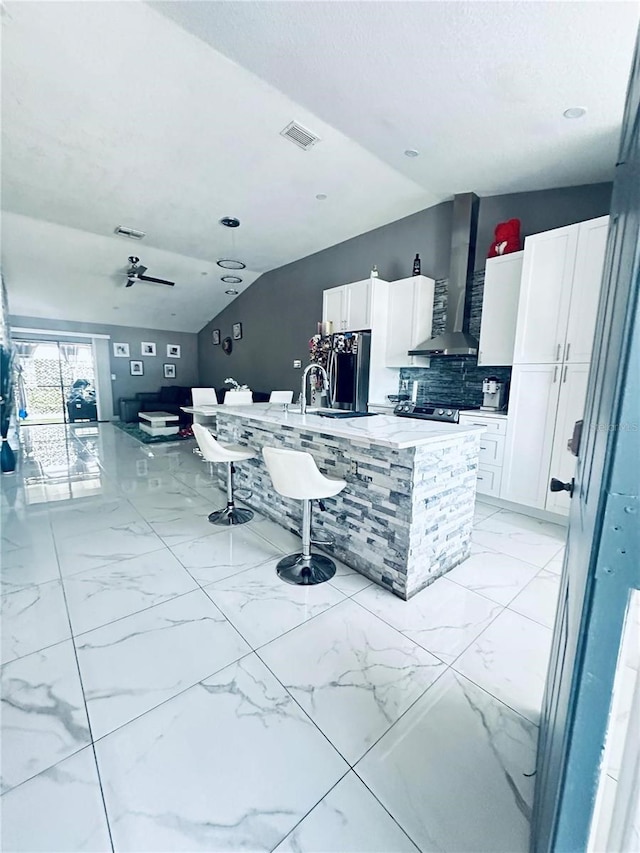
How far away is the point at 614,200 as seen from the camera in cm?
97

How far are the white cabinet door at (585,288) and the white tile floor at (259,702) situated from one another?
1657mm

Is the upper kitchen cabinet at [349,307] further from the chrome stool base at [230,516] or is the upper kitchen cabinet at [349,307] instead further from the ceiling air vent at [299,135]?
the chrome stool base at [230,516]

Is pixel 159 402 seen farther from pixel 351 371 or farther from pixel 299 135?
pixel 299 135

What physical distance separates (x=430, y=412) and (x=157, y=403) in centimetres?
760

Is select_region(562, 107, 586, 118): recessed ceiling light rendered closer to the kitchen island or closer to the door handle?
the kitchen island

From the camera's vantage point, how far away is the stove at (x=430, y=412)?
3457 millimetres

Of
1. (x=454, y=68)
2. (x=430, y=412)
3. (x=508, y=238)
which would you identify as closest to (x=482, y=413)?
(x=430, y=412)

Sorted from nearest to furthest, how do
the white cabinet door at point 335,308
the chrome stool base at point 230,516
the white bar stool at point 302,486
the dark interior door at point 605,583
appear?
the dark interior door at point 605,583, the white bar stool at point 302,486, the chrome stool base at point 230,516, the white cabinet door at point 335,308

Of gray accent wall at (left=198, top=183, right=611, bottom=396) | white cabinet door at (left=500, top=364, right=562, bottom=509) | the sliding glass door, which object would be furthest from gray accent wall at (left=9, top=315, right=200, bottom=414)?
white cabinet door at (left=500, top=364, right=562, bottom=509)

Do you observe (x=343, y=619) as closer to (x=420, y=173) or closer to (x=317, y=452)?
(x=317, y=452)

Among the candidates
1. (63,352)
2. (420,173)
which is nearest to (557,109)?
(420,173)

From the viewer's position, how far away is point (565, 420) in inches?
114

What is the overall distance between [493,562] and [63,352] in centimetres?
1031

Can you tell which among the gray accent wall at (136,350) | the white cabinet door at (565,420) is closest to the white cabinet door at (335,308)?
the white cabinet door at (565,420)
